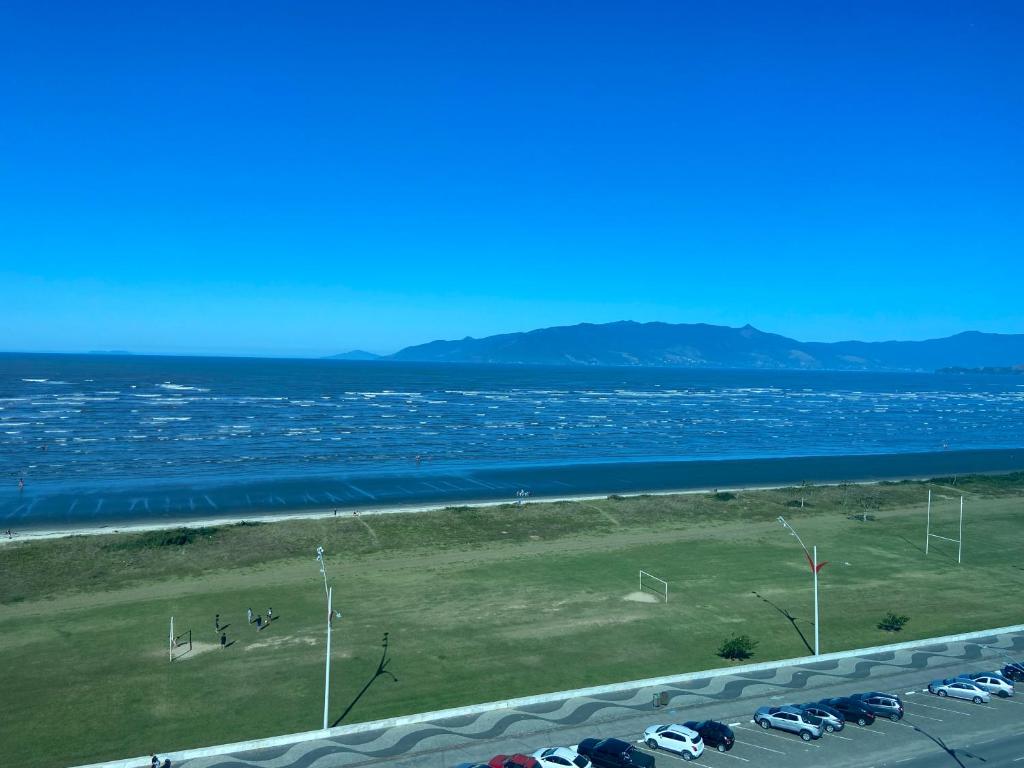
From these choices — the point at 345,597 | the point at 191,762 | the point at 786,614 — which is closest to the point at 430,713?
the point at 191,762

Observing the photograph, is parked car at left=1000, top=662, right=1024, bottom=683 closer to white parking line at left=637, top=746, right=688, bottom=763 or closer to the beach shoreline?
white parking line at left=637, top=746, right=688, bottom=763

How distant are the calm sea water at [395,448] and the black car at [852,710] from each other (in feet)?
160

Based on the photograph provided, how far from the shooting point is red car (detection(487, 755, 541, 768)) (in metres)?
21.5

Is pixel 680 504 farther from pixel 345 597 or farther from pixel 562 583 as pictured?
pixel 345 597

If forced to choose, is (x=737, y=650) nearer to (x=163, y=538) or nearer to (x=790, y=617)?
(x=790, y=617)

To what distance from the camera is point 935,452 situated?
384ft

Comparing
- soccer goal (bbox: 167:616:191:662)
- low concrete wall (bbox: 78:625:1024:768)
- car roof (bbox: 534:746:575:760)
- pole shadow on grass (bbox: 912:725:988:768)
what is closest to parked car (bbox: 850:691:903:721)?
pole shadow on grass (bbox: 912:725:988:768)

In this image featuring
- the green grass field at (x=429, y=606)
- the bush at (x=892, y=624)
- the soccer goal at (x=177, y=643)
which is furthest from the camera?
the bush at (x=892, y=624)

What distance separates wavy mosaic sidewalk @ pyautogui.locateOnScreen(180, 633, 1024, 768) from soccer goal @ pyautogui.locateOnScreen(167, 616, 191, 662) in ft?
38.7

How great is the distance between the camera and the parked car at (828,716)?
80.3 feet

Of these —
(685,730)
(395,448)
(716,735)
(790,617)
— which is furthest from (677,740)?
(395,448)

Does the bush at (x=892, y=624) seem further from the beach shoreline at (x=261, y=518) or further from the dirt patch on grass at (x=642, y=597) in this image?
the beach shoreline at (x=261, y=518)

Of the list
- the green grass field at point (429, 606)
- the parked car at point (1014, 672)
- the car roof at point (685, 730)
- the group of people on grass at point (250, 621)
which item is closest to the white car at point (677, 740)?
the car roof at point (685, 730)

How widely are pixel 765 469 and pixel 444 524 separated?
2088 inches
